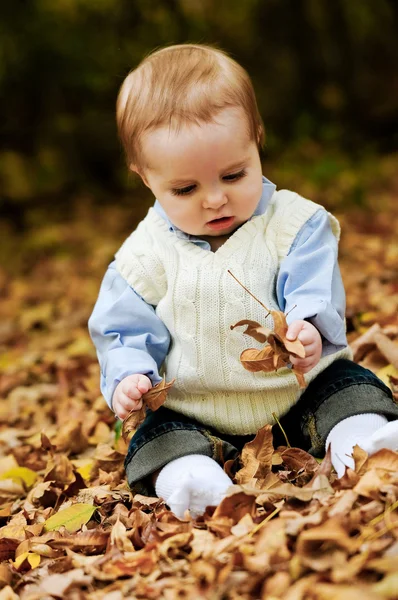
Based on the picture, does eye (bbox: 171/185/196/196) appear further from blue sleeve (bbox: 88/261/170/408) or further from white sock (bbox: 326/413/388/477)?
white sock (bbox: 326/413/388/477)

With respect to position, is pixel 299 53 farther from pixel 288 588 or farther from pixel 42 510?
pixel 288 588

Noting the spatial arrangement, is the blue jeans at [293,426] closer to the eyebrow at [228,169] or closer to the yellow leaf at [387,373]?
the yellow leaf at [387,373]

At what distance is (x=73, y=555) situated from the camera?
1.91 metres

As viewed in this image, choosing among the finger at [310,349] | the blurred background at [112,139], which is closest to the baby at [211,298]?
the finger at [310,349]

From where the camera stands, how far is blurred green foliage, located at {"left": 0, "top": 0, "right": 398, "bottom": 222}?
7059 mm

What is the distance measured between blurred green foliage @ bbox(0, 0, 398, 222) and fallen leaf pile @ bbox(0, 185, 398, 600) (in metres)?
3.84

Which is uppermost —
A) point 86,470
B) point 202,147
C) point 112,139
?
point 202,147

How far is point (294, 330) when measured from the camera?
1.94 m

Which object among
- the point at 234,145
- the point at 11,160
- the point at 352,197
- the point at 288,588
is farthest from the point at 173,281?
the point at 11,160

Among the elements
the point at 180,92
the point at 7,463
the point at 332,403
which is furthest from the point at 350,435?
the point at 7,463

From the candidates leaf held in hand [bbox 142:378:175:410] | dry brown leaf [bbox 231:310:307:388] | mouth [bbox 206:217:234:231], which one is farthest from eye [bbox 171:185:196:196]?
leaf held in hand [bbox 142:378:175:410]

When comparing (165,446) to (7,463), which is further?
(7,463)

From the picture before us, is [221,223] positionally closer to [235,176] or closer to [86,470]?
[235,176]

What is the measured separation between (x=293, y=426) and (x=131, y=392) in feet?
1.73
